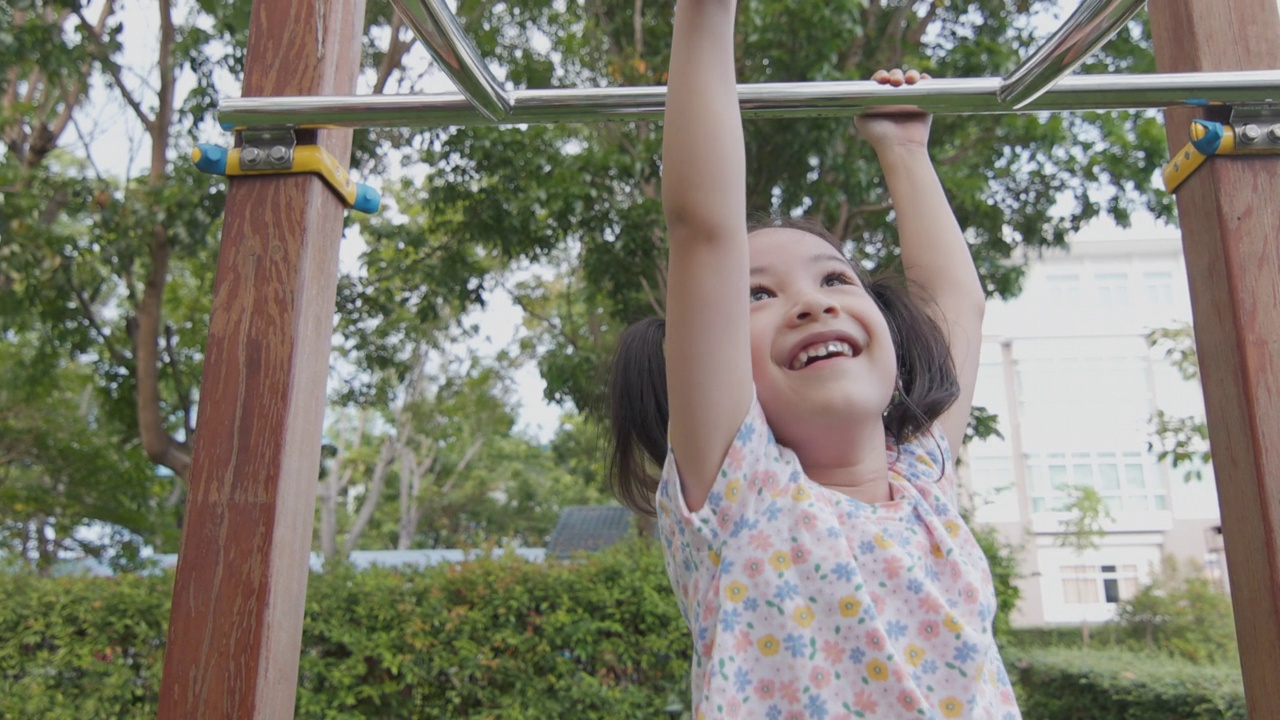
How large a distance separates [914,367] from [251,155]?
2.85 ft

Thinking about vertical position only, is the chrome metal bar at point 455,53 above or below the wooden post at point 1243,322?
above

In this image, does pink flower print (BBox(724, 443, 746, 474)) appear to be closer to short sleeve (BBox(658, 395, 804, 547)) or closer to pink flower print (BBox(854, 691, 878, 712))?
short sleeve (BBox(658, 395, 804, 547))

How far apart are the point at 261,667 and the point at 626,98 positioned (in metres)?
0.79

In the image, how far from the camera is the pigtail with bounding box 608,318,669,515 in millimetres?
1211

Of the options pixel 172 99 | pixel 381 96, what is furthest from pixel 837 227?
pixel 381 96

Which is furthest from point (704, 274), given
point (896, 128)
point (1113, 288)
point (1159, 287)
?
point (1159, 287)

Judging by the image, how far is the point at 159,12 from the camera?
563cm

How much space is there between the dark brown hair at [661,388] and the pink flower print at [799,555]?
302mm

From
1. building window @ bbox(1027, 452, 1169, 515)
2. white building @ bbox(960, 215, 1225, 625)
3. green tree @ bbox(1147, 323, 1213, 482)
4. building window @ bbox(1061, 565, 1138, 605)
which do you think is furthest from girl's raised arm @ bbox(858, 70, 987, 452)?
building window @ bbox(1061, 565, 1138, 605)

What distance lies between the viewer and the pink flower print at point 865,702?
2.88 ft

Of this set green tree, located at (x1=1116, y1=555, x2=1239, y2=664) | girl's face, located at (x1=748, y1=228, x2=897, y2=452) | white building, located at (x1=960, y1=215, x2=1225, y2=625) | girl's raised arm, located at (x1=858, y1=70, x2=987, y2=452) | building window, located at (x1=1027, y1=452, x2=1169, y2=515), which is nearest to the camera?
girl's face, located at (x1=748, y1=228, x2=897, y2=452)

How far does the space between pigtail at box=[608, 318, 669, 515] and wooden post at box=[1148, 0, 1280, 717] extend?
0.66 m

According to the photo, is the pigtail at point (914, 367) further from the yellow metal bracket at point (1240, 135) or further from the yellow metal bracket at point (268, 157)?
the yellow metal bracket at point (268, 157)

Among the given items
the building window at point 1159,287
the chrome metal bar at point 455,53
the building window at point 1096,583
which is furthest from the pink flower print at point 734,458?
the building window at point 1159,287
